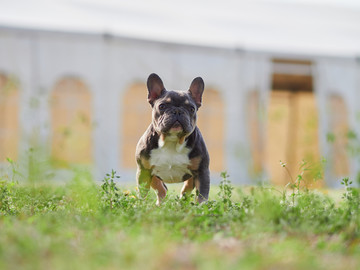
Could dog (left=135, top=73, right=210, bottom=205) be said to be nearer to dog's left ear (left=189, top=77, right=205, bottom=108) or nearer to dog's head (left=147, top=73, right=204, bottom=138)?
dog's head (left=147, top=73, right=204, bottom=138)

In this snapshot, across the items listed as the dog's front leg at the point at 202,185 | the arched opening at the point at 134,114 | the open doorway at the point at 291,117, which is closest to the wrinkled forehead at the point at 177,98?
the dog's front leg at the point at 202,185

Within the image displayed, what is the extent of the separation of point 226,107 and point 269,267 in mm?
11484

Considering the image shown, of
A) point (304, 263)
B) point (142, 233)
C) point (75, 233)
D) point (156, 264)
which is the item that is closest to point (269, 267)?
point (304, 263)

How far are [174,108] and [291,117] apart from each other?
1398cm

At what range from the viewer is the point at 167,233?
312 centimetres

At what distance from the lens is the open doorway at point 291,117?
608 inches

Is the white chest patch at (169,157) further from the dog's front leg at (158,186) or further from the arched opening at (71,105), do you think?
the arched opening at (71,105)

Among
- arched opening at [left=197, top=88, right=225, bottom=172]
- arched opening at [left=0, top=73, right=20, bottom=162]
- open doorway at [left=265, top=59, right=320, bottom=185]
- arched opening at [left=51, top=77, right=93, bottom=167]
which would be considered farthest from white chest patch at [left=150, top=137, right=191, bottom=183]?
open doorway at [left=265, top=59, right=320, bottom=185]

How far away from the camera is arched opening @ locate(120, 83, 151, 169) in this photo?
1321cm

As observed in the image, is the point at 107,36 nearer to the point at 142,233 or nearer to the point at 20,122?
the point at 20,122

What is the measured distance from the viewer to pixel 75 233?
3.05 meters

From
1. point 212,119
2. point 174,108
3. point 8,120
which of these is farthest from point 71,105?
point 174,108

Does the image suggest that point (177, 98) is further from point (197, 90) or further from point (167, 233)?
point (167, 233)

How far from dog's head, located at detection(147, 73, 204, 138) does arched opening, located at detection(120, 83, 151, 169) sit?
794cm
